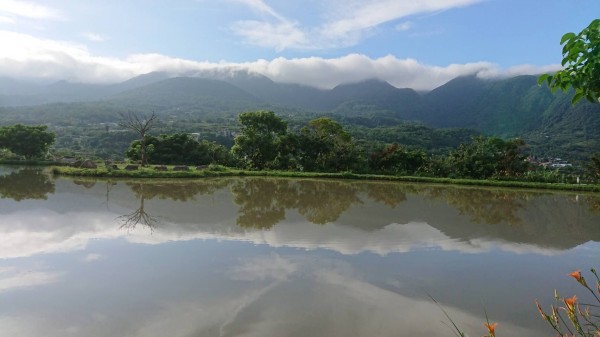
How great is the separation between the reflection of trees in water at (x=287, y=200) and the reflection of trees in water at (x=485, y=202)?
4.43 meters

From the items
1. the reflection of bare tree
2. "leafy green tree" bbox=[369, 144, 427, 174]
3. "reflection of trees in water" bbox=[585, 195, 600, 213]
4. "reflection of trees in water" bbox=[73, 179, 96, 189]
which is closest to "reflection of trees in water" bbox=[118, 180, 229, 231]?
the reflection of bare tree

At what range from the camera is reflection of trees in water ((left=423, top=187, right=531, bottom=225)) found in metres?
14.6

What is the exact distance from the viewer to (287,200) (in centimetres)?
1712

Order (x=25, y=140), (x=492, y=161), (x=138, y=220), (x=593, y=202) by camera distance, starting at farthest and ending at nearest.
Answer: (x=25, y=140) < (x=492, y=161) < (x=593, y=202) < (x=138, y=220)

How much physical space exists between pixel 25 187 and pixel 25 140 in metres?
19.9

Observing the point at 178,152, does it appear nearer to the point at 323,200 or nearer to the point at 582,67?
the point at 323,200

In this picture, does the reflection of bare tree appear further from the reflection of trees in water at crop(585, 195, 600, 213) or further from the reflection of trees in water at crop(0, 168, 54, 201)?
the reflection of trees in water at crop(585, 195, 600, 213)

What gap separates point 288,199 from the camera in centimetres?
1742

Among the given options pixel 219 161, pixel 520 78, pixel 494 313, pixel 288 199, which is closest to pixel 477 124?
pixel 520 78

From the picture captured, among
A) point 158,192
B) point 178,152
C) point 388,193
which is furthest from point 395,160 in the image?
point 158,192

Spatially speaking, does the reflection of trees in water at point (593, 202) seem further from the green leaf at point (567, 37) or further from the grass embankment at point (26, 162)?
the grass embankment at point (26, 162)

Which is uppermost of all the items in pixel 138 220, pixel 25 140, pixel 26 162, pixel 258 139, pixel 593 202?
pixel 258 139

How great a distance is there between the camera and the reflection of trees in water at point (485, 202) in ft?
47.8

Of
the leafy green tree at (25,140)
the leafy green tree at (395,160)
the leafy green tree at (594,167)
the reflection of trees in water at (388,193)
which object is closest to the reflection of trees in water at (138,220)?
the reflection of trees in water at (388,193)
